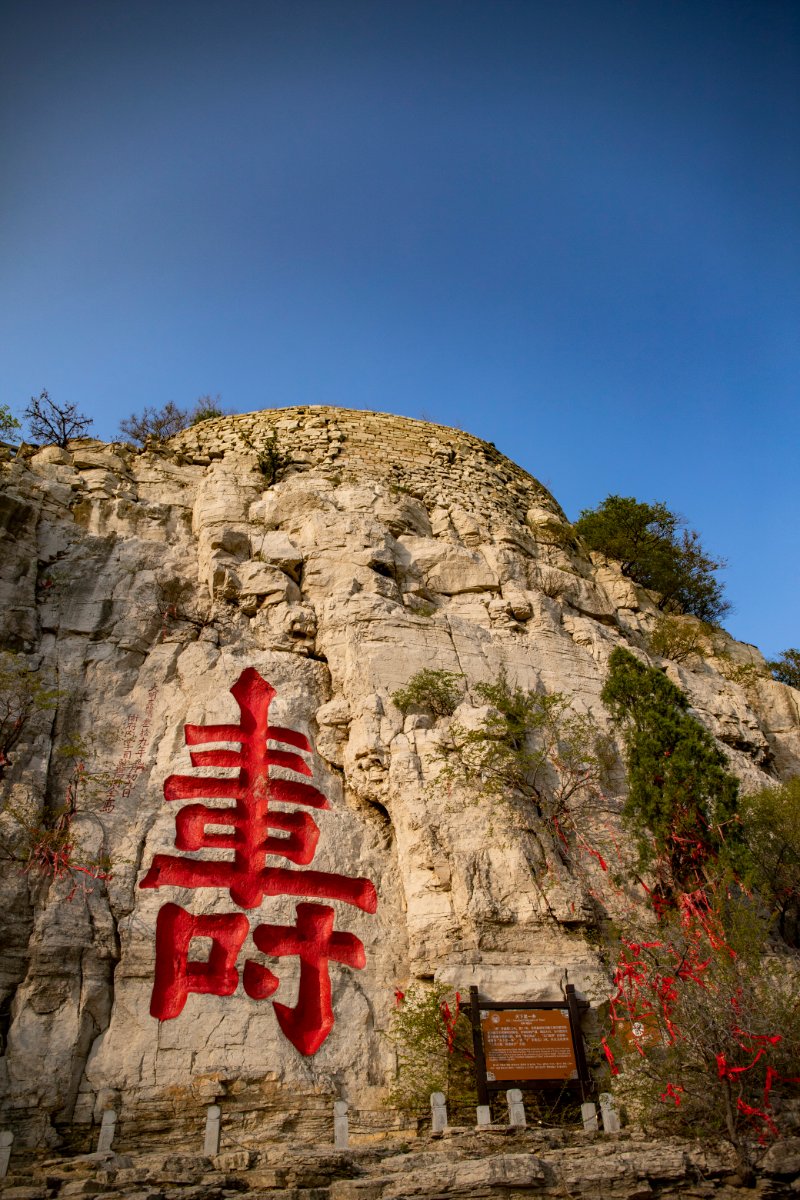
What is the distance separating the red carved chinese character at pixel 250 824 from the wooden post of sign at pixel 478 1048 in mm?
1790

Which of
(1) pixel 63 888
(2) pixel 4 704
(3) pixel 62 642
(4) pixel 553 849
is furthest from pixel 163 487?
(4) pixel 553 849

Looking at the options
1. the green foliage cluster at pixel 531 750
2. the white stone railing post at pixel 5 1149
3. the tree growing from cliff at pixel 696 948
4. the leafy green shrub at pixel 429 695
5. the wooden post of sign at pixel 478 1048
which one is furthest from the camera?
the leafy green shrub at pixel 429 695

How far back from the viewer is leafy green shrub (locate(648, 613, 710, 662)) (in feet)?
47.8

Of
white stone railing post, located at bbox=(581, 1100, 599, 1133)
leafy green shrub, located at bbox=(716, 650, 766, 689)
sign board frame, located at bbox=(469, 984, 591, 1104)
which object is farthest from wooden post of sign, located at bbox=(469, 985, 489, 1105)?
leafy green shrub, located at bbox=(716, 650, 766, 689)

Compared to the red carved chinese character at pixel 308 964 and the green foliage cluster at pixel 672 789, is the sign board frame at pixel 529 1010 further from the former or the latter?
the green foliage cluster at pixel 672 789

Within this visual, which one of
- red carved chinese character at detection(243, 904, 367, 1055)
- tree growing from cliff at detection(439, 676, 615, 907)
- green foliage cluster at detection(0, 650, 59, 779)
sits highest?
green foliage cluster at detection(0, 650, 59, 779)

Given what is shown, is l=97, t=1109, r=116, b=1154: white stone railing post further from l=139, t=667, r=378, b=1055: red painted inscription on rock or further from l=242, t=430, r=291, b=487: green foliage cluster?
l=242, t=430, r=291, b=487: green foliage cluster

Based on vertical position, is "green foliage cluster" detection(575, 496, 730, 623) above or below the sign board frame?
above

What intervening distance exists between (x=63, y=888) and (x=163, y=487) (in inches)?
311

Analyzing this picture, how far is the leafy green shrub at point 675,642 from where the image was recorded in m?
14.6

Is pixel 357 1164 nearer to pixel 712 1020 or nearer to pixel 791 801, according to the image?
pixel 712 1020

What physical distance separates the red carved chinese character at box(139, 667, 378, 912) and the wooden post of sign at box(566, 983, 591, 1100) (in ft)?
7.76

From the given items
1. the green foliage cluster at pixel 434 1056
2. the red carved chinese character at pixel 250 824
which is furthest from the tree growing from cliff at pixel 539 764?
the red carved chinese character at pixel 250 824

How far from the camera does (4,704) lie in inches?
396
